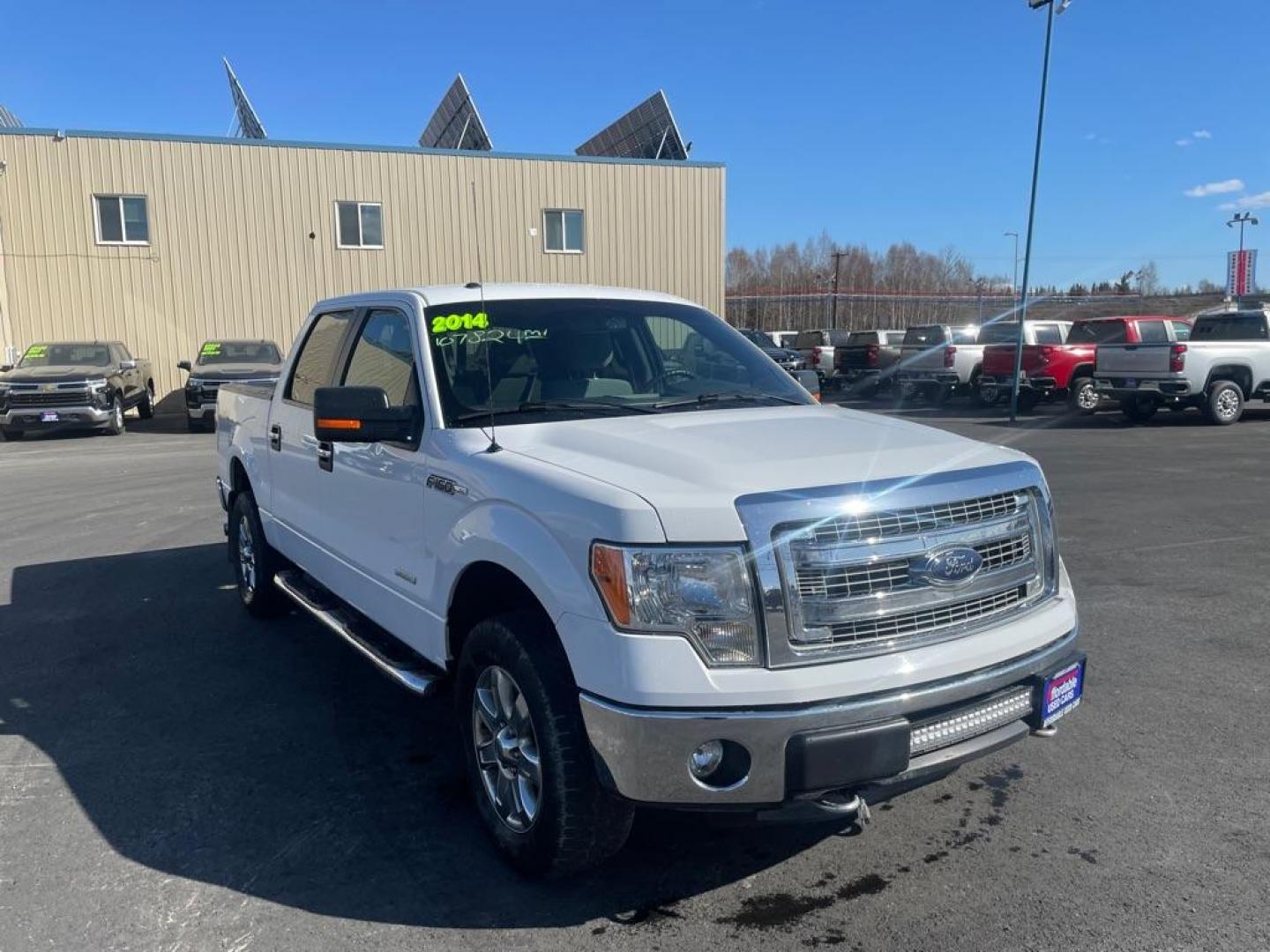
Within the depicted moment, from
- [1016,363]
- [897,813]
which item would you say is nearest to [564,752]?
[897,813]

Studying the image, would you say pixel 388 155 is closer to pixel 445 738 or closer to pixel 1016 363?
pixel 1016 363

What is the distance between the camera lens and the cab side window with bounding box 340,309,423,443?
406 centimetres

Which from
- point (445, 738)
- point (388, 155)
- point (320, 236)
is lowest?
point (445, 738)

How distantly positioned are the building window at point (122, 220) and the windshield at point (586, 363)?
21978 mm

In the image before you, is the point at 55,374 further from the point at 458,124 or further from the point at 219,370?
the point at 458,124

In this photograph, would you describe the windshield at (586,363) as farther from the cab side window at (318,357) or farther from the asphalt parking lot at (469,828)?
the asphalt parking lot at (469,828)

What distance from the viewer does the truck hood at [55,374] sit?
56.2 feet

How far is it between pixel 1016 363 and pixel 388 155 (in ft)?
50.7

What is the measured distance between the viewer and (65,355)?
18797mm

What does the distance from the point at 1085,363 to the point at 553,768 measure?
2018cm

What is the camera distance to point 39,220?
22250 mm

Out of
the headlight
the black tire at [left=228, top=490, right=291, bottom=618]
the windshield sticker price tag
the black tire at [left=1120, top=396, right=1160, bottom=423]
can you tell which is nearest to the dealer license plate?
the headlight

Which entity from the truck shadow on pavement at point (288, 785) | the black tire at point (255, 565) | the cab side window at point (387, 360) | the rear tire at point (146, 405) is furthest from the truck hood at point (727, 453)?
the rear tire at point (146, 405)

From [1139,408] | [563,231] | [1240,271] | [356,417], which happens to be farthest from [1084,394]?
[1240,271]
